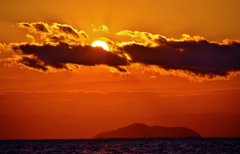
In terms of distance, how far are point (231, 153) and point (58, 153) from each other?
49.8m

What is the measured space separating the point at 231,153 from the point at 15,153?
6275cm

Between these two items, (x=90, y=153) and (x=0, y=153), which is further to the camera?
(x=0, y=153)

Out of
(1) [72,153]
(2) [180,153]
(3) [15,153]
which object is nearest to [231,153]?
(2) [180,153]

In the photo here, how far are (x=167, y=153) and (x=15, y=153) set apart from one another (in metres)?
44.9

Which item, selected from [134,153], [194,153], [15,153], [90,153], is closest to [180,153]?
[194,153]

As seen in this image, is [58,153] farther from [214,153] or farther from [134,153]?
[214,153]

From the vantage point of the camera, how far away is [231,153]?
117 m

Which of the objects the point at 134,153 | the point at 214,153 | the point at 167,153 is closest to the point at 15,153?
the point at 134,153

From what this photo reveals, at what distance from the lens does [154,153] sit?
113 metres

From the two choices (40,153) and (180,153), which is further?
(40,153)

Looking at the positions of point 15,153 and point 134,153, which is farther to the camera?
point 15,153

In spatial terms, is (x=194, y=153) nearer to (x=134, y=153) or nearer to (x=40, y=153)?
(x=134, y=153)

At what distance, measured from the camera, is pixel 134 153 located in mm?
112625

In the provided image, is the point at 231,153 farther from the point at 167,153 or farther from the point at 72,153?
the point at 72,153
